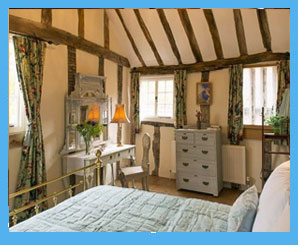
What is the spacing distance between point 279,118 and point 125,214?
2.85 metres

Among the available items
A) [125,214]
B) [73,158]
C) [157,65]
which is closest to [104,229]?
[125,214]

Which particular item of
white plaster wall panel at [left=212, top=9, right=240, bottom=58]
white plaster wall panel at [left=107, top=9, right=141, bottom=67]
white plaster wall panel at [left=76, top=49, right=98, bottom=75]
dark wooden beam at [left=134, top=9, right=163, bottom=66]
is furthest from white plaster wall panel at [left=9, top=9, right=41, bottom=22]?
white plaster wall panel at [left=212, top=9, right=240, bottom=58]

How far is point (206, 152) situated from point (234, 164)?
62 centimetres

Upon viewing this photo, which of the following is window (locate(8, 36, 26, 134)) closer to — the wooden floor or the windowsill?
the wooden floor

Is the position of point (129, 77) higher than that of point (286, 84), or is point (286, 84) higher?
point (129, 77)

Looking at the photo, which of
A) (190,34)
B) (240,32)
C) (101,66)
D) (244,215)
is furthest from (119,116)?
(244,215)

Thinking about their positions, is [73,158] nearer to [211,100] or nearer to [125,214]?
[125,214]

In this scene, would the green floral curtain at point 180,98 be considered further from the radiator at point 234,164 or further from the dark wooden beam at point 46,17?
the dark wooden beam at point 46,17

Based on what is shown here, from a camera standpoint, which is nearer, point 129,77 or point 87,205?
point 87,205

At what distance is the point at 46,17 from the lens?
2.99m

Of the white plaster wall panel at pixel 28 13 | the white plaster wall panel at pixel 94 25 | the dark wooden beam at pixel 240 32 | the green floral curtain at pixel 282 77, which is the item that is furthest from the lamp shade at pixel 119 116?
the green floral curtain at pixel 282 77

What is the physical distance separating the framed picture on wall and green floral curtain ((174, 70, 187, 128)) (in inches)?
11.4

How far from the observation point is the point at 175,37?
423 cm

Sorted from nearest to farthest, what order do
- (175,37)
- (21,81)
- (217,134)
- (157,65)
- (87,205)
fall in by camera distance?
(87,205) → (21,81) → (217,134) → (175,37) → (157,65)
